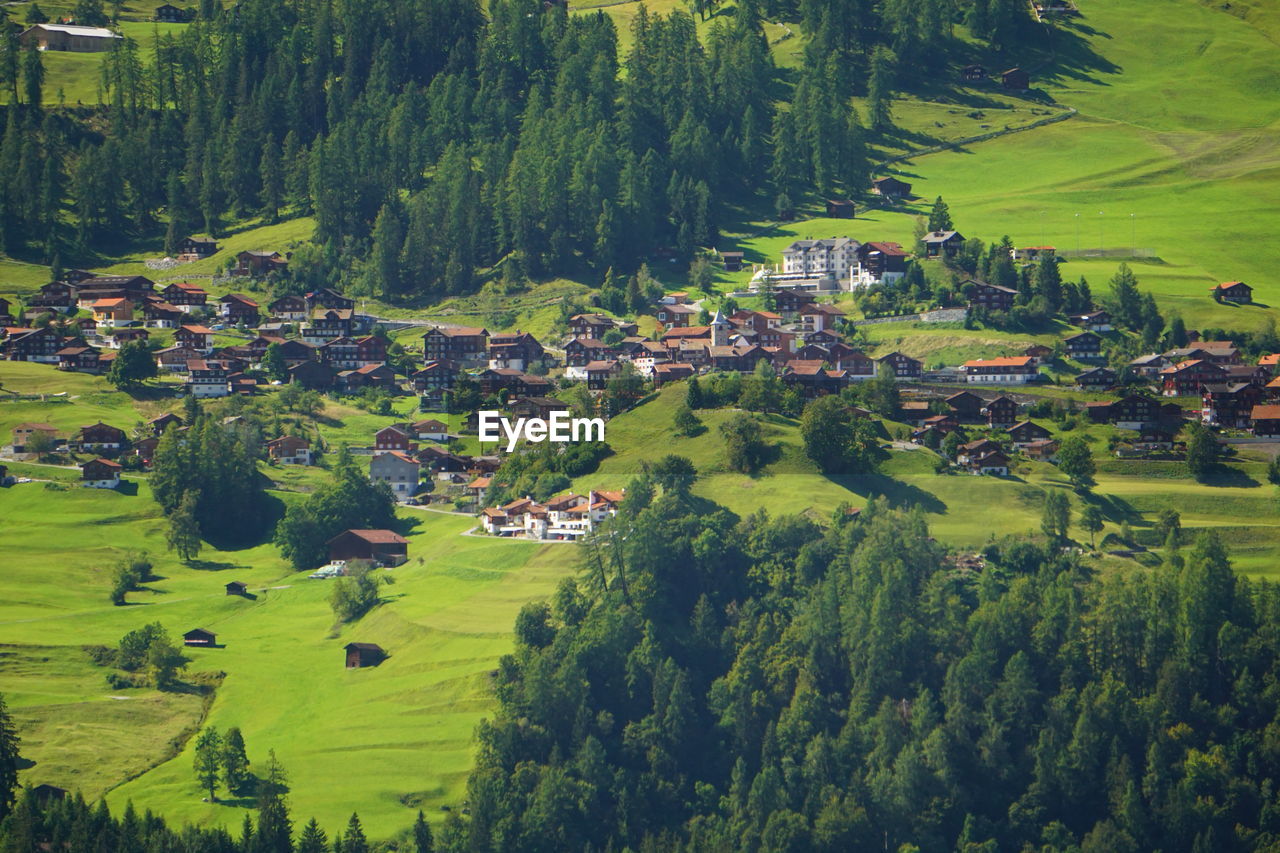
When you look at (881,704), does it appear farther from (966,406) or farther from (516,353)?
(516,353)

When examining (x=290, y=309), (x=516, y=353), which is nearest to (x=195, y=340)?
(x=290, y=309)

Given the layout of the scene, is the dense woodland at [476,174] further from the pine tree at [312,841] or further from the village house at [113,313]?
the pine tree at [312,841]

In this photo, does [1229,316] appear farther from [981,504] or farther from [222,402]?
[222,402]

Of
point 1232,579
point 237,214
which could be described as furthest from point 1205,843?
point 237,214

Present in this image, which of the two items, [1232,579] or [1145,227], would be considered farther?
[1145,227]

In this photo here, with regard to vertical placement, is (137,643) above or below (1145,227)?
below

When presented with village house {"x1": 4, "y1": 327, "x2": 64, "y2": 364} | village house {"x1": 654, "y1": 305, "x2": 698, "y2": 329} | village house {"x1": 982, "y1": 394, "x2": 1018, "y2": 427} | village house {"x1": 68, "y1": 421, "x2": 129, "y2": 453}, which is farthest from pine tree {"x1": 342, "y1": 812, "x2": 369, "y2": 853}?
village house {"x1": 4, "y1": 327, "x2": 64, "y2": 364}

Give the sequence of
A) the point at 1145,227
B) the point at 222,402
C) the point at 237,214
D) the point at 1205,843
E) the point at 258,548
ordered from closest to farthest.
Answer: the point at 1205,843 → the point at 258,548 → the point at 222,402 → the point at 1145,227 → the point at 237,214

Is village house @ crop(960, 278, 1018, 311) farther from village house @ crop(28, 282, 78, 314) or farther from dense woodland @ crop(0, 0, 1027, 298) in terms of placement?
village house @ crop(28, 282, 78, 314)

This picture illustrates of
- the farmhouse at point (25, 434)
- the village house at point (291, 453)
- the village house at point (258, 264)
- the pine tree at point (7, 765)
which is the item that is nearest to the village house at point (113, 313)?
the village house at point (258, 264)
